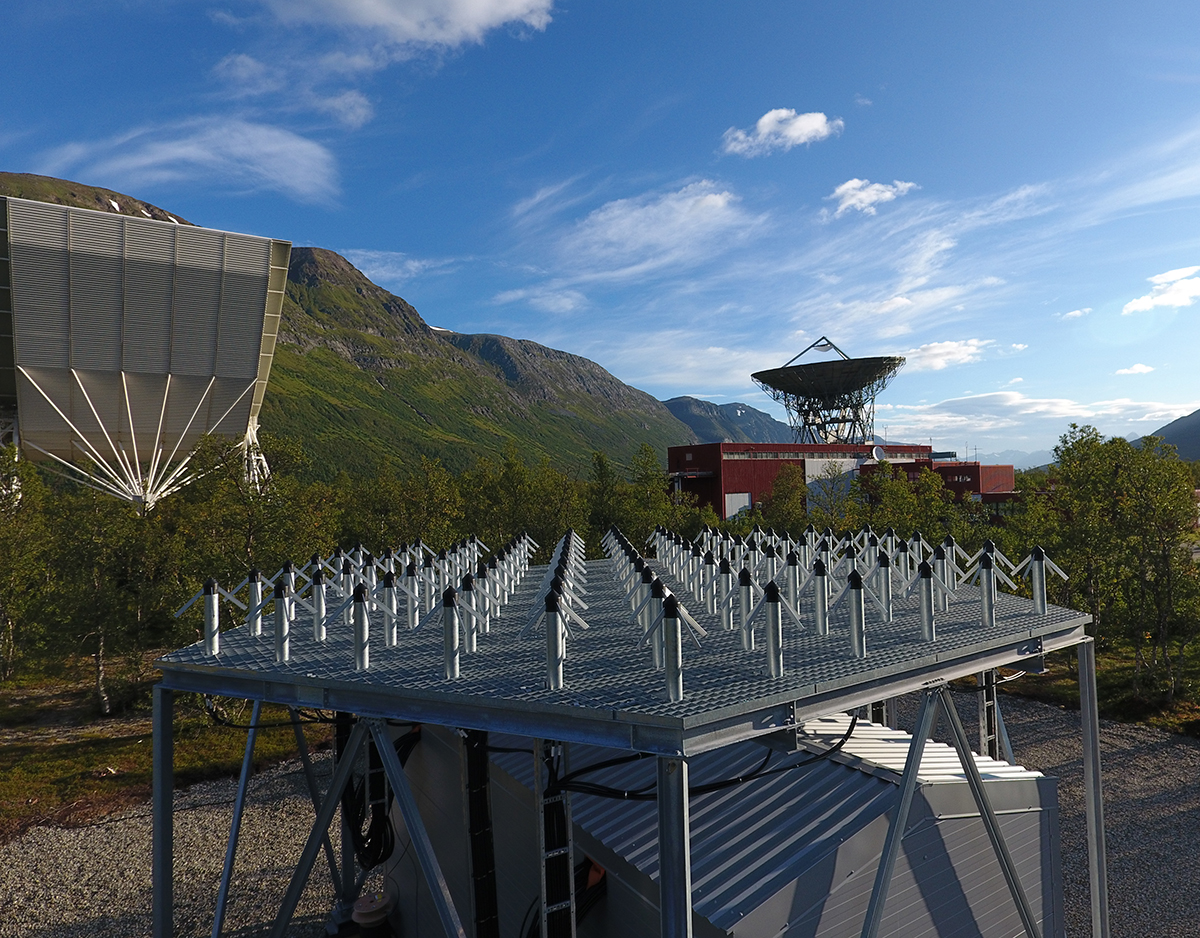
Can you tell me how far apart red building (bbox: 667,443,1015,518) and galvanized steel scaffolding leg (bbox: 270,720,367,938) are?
57.7 m

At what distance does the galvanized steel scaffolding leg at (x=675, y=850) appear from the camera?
6180mm

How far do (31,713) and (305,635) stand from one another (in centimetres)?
2742

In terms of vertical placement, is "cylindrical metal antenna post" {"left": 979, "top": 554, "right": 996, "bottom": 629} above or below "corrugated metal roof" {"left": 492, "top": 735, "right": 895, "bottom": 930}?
above

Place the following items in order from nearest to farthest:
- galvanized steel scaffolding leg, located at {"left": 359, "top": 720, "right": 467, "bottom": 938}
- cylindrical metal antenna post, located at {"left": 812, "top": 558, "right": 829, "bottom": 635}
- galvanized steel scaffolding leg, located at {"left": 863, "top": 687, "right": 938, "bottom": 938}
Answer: galvanized steel scaffolding leg, located at {"left": 359, "top": 720, "right": 467, "bottom": 938}
galvanized steel scaffolding leg, located at {"left": 863, "top": 687, "right": 938, "bottom": 938}
cylindrical metal antenna post, located at {"left": 812, "top": 558, "right": 829, "bottom": 635}

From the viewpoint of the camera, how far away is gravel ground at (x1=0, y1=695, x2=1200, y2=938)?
14664mm

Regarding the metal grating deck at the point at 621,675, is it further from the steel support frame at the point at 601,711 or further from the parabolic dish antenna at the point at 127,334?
the parabolic dish antenna at the point at 127,334

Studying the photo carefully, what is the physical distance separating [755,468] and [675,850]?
6712 centimetres

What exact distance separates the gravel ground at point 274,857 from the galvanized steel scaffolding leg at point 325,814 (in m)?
6.59

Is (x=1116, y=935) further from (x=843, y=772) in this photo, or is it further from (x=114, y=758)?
(x=114, y=758)

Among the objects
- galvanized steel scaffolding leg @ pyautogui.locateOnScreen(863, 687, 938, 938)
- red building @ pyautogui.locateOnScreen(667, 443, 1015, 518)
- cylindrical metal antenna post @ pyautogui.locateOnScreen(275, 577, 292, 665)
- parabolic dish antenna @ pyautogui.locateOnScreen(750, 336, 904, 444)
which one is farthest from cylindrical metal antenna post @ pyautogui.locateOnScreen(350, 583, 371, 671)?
parabolic dish antenna @ pyautogui.locateOnScreen(750, 336, 904, 444)

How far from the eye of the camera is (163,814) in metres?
10.1

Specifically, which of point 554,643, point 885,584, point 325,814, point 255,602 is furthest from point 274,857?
point 885,584

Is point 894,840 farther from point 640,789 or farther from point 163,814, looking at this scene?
point 163,814

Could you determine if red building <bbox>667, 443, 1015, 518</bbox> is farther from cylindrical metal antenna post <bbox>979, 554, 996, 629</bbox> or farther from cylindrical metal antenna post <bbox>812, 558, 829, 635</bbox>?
cylindrical metal antenna post <bbox>812, 558, 829, 635</bbox>
